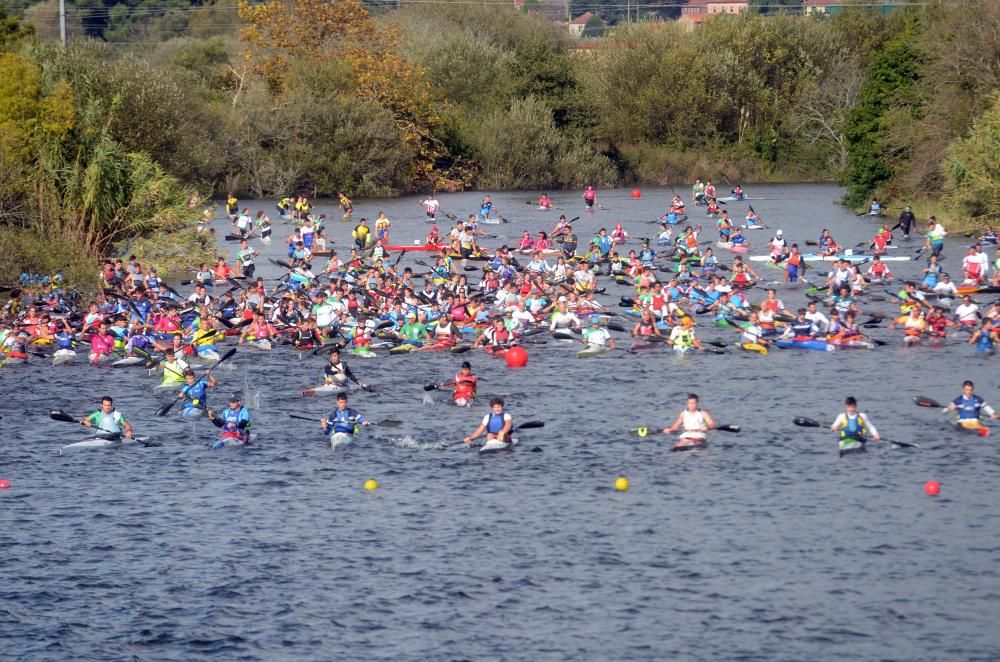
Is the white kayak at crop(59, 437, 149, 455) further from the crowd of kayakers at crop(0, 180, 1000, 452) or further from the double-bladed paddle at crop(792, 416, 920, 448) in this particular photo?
the double-bladed paddle at crop(792, 416, 920, 448)

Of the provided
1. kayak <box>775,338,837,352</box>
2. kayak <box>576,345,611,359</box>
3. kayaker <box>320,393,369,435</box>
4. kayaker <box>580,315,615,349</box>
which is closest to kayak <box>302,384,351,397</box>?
kayaker <box>320,393,369,435</box>

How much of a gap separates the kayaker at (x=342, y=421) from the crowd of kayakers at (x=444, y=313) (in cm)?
4

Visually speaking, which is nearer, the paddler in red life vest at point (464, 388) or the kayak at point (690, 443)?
the kayak at point (690, 443)

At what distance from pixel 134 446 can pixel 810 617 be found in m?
15.3

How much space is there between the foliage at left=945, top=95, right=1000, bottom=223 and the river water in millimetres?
25322

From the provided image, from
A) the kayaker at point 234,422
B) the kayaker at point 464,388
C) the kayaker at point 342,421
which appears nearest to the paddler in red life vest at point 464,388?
the kayaker at point 464,388

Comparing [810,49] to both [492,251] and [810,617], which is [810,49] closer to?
[492,251]

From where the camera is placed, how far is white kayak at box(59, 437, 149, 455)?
1131 inches

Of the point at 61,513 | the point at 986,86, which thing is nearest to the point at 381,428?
the point at 61,513

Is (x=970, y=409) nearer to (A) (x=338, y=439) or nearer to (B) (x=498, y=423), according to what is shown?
(B) (x=498, y=423)

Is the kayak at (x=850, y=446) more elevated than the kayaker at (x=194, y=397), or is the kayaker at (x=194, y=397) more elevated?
the kayaker at (x=194, y=397)

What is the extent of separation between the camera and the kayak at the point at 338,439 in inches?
1128

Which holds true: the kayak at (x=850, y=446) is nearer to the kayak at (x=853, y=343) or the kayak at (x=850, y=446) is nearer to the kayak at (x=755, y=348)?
the kayak at (x=755, y=348)

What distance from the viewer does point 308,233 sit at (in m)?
56.4
